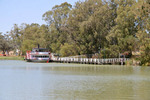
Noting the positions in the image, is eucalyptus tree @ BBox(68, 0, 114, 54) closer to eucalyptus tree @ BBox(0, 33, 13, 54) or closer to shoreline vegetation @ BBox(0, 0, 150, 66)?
shoreline vegetation @ BBox(0, 0, 150, 66)

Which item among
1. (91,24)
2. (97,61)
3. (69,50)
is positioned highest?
(91,24)

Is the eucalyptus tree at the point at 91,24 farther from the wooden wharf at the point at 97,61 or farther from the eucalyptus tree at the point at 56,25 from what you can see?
the eucalyptus tree at the point at 56,25

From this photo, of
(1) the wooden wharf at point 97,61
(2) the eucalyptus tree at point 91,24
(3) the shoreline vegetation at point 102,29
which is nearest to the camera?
(3) the shoreline vegetation at point 102,29

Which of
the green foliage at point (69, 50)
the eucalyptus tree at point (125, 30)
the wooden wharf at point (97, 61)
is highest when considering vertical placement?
the eucalyptus tree at point (125, 30)

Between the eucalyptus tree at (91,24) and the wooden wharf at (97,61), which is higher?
the eucalyptus tree at (91,24)

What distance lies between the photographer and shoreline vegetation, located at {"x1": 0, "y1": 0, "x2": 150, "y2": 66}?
62.2m

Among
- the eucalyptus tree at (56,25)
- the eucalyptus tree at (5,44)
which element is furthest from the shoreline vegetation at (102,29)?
the eucalyptus tree at (5,44)

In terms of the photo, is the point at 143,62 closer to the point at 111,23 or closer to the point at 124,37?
the point at 124,37

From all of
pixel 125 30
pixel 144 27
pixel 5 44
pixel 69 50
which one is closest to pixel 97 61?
pixel 125 30

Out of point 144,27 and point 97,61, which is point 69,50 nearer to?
point 97,61

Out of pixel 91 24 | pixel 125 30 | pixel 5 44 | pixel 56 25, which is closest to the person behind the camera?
pixel 125 30

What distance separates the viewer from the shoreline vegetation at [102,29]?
62.2 meters

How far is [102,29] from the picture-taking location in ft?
263

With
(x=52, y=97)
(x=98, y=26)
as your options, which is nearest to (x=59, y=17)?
(x=98, y=26)
